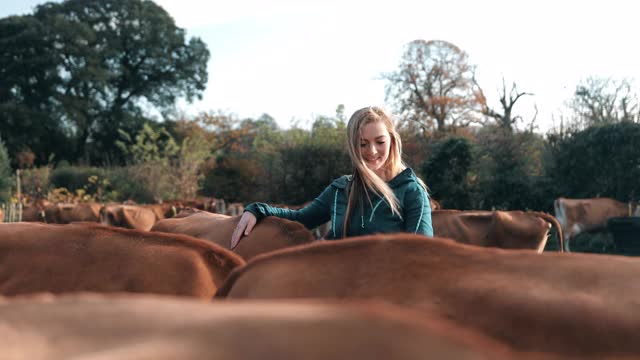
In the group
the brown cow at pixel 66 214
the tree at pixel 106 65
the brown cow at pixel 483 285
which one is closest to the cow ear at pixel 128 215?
the brown cow at pixel 66 214

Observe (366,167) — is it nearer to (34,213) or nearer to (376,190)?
(376,190)

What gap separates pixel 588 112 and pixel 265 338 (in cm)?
2574

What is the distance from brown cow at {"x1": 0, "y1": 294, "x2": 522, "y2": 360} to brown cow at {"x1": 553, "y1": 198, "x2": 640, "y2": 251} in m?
17.9

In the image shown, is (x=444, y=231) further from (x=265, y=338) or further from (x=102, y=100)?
(x=102, y=100)

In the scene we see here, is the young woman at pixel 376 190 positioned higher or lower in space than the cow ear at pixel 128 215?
higher

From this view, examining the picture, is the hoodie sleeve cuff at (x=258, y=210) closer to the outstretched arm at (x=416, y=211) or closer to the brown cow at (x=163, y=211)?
the outstretched arm at (x=416, y=211)

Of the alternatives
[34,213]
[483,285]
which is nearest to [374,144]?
[483,285]

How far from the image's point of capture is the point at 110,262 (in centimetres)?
269

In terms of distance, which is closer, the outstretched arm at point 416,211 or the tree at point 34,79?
the outstretched arm at point 416,211

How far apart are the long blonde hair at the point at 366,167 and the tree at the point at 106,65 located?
3928cm

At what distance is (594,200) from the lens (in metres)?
17.9

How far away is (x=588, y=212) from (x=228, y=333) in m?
18.6

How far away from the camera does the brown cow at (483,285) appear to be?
124 cm

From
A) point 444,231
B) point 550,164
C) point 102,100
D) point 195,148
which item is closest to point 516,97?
point 550,164
